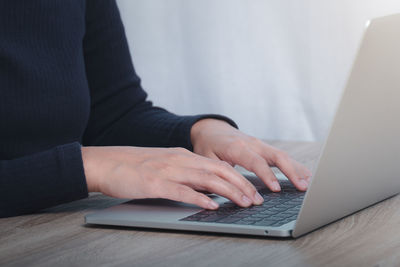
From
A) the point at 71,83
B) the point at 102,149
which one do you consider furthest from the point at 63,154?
the point at 71,83

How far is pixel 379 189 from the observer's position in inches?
34.4

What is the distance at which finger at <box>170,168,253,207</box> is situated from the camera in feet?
2.81

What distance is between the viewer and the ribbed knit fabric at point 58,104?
0.96 meters

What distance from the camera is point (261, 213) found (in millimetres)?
806

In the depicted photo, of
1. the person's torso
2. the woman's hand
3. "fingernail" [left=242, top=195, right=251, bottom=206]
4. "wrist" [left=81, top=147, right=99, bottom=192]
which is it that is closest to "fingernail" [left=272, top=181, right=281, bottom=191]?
the woman's hand

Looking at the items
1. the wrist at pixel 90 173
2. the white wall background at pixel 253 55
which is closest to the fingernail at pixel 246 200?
the wrist at pixel 90 173

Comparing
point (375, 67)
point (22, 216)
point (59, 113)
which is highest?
point (375, 67)

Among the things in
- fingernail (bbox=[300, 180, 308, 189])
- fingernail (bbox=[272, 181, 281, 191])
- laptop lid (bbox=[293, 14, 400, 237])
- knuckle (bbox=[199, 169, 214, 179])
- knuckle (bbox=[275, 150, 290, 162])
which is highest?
laptop lid (bbox=[293, 14, 400, 237])

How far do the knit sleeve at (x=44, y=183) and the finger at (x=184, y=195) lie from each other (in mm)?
132

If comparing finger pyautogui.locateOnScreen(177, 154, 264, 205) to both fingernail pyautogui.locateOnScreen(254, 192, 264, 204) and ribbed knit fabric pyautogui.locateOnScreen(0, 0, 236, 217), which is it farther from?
ribbed knit fabric pyautogui.locateOnScreen(0, 0, 236, 217)

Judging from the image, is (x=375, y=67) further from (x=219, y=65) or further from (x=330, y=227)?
(x=219, y=65)

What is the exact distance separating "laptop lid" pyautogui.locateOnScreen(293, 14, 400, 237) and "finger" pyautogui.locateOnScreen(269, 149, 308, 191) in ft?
0.45

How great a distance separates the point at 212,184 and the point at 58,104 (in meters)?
0.45

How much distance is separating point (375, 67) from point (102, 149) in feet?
1.51
